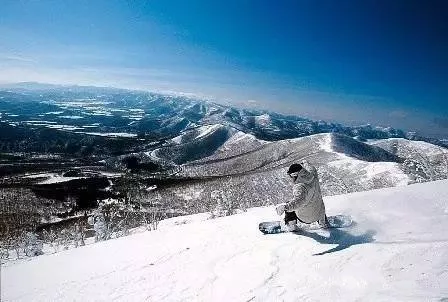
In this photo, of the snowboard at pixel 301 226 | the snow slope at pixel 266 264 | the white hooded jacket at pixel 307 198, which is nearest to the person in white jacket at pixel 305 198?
the white hooded jacket at pixel 307 198

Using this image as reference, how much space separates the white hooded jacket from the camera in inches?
373

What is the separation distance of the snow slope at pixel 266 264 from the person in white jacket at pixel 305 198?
433mm

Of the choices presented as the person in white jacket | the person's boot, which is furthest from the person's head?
the person's boot

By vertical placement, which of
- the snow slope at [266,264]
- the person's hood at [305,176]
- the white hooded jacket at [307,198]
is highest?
the person's hood at [305,176]

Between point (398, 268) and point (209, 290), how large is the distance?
3.56 m

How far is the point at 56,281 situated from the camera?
8.87m

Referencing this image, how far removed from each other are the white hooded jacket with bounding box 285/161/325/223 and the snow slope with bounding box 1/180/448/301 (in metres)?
0.46

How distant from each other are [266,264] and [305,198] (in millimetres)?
2188

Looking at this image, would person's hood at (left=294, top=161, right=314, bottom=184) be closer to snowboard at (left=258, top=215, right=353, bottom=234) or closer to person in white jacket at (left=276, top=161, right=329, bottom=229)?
person in white jacket at (left=276, top=161, right=329, bottom=229)

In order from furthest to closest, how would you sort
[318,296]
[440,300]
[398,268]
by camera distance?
1. [398,268]
2. [318,296]
3. [440,300]

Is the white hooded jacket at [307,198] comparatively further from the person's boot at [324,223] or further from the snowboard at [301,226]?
the snowboard at [301,226]

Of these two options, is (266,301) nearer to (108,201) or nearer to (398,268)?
(398,268)

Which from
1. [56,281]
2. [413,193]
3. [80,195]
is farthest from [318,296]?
[80,195]

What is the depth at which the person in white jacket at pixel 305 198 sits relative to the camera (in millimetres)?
9477
